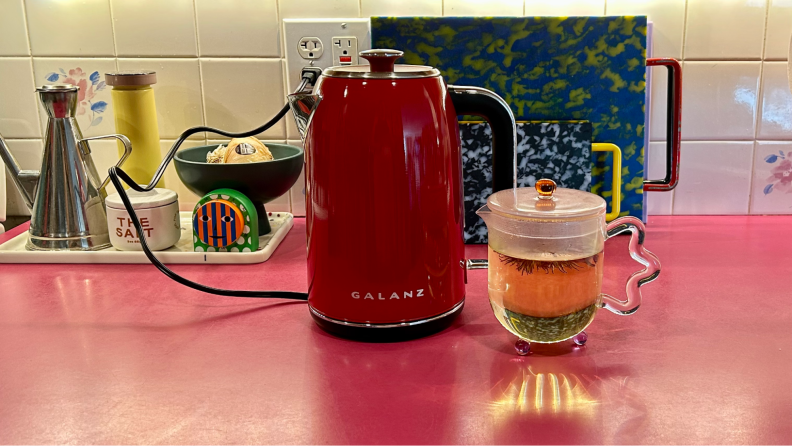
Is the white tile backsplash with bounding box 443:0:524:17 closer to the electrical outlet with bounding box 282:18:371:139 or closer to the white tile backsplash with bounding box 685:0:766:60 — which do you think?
the electrical outlet with bounding box 282:18:371:139

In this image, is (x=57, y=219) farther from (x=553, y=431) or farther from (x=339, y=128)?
(x=553, y=431)

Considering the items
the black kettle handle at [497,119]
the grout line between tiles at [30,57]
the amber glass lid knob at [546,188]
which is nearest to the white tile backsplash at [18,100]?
the grout line between tiles at [30,57]

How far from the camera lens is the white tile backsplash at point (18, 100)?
3.82ft

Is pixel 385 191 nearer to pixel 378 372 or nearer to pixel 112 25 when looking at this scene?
pixel 378 372

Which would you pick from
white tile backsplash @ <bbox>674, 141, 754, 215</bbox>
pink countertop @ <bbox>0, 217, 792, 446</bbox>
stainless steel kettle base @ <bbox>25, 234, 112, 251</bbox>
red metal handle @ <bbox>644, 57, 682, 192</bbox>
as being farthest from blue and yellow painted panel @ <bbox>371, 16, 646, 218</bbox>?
stainless steel kettle base @ <bbox>25, 234, 112, 251</bbox>

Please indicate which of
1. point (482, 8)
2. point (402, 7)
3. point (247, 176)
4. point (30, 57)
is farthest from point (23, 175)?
point (482, 8)

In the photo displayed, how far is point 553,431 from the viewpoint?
0.57 metres

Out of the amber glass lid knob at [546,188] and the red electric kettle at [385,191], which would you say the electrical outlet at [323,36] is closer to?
the red electric kettle at [385,191]

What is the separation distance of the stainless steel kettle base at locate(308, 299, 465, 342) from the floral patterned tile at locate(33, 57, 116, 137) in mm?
649

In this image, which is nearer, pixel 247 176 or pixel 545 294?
pixel 545 294

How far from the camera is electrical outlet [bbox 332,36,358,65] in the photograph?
1.09 meters

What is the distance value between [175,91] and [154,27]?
0.34 feet

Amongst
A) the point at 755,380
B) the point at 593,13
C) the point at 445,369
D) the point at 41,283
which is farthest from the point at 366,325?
the point at 593,13

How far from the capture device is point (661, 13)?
1079mm
